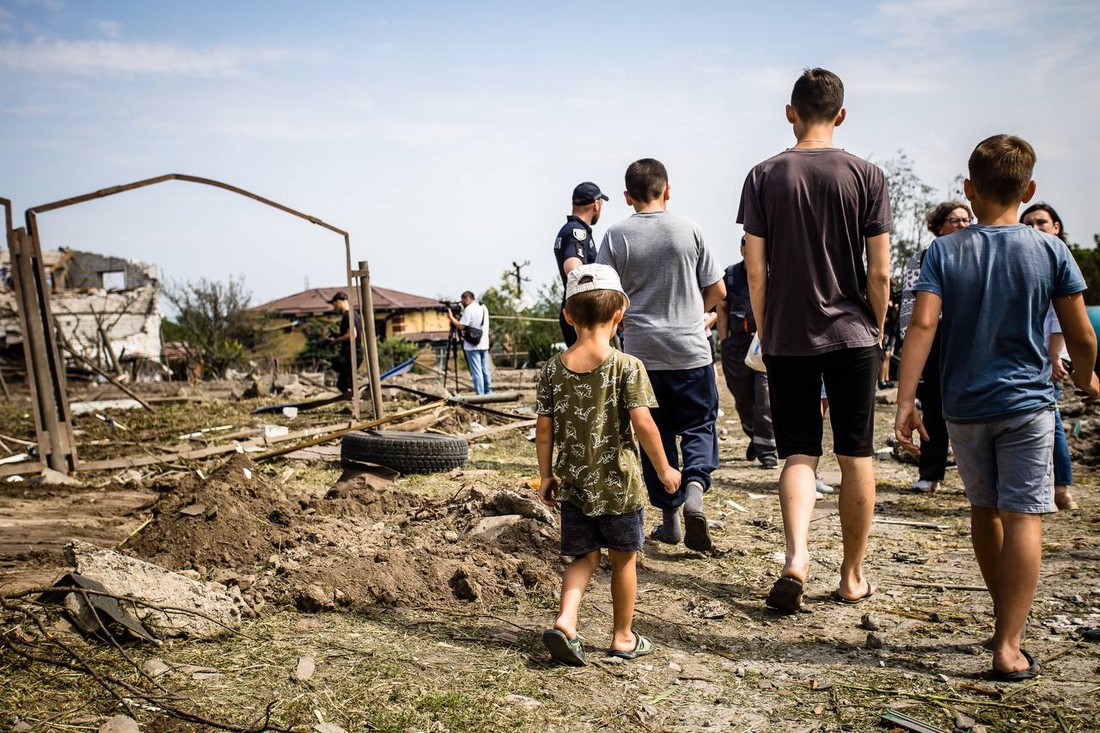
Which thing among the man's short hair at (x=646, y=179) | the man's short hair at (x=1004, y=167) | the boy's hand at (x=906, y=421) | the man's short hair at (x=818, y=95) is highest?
the man's short hair at (x=818, y=95)

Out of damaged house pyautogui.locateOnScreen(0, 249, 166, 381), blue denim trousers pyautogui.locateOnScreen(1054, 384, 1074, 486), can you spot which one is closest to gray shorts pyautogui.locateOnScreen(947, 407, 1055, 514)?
blue denim trousers pyautogui.locateOnScreen(1054, 384, 1074, 486)

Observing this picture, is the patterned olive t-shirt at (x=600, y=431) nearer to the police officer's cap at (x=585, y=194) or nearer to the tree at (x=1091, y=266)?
the police officer's cap at (x=585, y=194)

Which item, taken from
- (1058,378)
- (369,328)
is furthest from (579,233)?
(369,328)

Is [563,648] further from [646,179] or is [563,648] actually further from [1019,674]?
[646,179]

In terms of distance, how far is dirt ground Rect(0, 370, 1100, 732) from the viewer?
2746 millimetres

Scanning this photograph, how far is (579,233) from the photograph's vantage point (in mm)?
6164

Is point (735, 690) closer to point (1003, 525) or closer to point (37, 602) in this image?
point (1003, 525)

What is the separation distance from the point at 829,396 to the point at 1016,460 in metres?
0.97

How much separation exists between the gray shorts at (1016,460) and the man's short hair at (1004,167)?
78cm

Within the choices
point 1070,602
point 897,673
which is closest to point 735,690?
point 897,673

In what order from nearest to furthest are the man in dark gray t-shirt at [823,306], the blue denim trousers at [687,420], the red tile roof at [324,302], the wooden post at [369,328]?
the man in dark gray t-shirt at [823,306] < the blue denim trousers at [687,420] < the wooden post at [369,328] < the red tile roof at [324,302]

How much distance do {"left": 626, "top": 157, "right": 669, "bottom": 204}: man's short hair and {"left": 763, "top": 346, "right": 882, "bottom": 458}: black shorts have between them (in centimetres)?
140

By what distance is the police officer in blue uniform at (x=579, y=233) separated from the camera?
611cm

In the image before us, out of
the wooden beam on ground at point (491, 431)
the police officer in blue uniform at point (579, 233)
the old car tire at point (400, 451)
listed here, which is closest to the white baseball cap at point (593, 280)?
the police officer in blue uniform at point (579, 233)
